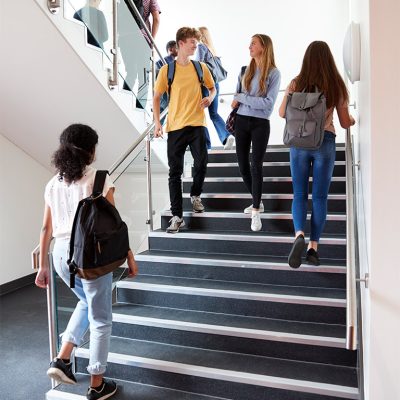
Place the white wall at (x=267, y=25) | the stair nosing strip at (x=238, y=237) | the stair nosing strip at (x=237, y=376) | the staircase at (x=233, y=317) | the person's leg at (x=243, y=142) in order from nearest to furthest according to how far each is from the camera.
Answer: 1. the stair nosing strip at (x=237, y=376)
2. the staircase at (x=233, y=317)
3. the stair nosing strip at (x=238, y=237)
4. the person's leg at (x=243, y=142)
5. the white wall at (x=267, y=25)

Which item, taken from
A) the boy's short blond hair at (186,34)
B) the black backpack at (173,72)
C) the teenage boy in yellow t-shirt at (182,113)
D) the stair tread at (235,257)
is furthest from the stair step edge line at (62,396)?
the boy's short blond hair at (186,34)

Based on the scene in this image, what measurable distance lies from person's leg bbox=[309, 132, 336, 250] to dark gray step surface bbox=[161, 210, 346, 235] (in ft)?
1.93

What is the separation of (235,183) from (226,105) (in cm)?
293

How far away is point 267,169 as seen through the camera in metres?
4.08

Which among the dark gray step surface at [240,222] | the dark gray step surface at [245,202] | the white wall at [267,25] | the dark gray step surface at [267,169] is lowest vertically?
the dark gray step surface at [240,222]

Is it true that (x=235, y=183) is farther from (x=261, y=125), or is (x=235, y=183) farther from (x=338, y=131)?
(x=338, y=131)

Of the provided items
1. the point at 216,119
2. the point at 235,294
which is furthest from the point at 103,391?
the point at 216,119

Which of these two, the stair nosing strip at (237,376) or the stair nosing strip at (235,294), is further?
the stair nosing strip at (235,294)

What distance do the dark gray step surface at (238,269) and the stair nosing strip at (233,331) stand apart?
1.59ft

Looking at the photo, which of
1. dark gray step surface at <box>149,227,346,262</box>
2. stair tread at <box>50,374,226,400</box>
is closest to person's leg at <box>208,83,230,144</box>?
dark gray step surface at <box>149,227,346,262</box>

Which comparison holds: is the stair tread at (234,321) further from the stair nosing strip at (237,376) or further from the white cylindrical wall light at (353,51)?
the white cylindrical wall light at (353,51)

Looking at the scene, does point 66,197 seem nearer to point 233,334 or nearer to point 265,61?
point 233,334

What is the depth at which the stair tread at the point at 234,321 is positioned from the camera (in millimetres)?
2553

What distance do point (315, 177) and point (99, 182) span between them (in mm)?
1360
